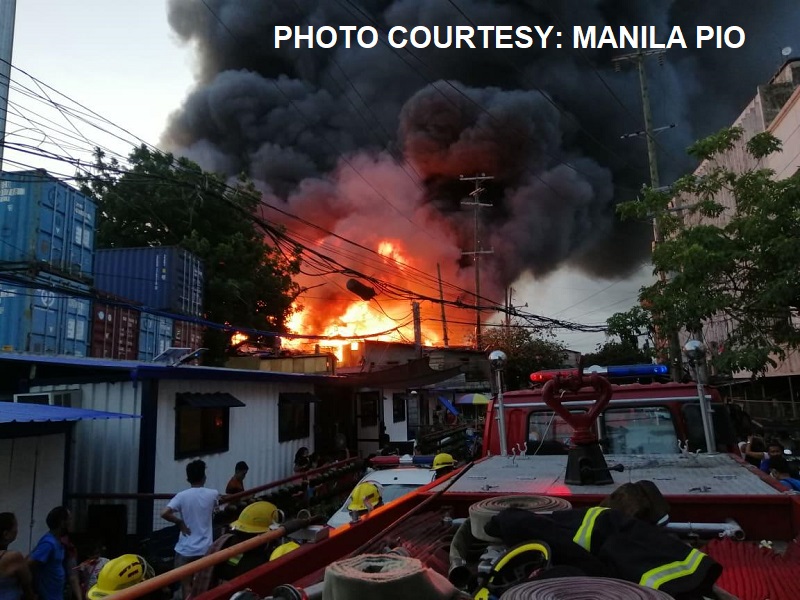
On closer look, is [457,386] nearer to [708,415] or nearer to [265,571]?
[708,415]

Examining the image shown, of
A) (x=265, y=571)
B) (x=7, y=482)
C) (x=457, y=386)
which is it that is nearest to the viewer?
(x=265, y=571)

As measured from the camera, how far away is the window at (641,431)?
5656 mm

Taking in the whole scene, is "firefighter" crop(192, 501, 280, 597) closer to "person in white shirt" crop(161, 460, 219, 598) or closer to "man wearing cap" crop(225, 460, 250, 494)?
"person in white shirt" crop(161, 460, 219, 598)

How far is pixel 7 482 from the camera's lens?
23.8 feet

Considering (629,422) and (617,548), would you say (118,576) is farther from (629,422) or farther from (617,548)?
(629,422)

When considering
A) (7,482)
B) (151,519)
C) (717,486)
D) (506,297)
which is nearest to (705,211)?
(717,486)

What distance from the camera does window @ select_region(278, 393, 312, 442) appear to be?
13344 millimetres

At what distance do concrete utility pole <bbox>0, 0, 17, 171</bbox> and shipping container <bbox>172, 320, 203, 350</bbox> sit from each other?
42.9 feet

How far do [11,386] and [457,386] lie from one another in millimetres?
23707

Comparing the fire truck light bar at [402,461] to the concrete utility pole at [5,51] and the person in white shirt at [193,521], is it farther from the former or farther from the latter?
the concrete utility pole at [5,51]

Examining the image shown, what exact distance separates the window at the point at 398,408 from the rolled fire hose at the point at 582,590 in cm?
2035

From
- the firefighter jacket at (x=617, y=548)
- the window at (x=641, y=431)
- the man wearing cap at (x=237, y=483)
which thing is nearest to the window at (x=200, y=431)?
the man wearing cap at (x=237, y=483)

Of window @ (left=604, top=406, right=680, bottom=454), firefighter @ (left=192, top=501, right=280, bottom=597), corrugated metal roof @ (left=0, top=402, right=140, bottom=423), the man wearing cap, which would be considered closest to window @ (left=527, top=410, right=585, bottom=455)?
window @ (left=604, top=406, right=680, bottom=454)

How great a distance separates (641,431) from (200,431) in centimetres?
771
